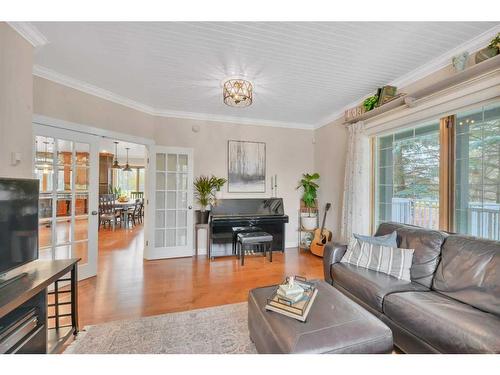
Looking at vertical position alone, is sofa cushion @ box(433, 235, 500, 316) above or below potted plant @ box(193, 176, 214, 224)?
below

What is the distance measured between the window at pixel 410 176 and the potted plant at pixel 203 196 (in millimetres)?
2825

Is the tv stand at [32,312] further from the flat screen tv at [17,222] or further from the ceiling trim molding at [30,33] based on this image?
the ceiling trim molding at [30,33]

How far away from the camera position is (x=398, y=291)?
179cm

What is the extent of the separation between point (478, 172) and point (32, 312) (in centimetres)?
388

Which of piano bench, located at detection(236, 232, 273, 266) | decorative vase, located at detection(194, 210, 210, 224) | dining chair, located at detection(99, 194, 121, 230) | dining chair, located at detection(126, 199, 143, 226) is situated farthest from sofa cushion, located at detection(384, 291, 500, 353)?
dining chair, located at detection(126, 199, 143, 226)

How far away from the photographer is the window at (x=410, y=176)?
258cm

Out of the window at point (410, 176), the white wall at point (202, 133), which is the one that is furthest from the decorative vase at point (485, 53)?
the white wall at point (202, 133)

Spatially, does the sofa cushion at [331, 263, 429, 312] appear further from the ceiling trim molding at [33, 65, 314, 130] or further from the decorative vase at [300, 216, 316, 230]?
the ceiling trim molding at [33, 65, 314, 130]

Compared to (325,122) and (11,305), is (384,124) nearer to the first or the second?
(325,122)

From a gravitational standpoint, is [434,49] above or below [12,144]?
above

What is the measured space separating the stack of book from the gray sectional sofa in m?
0.61

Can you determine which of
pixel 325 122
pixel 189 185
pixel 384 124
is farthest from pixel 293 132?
pixel 189 185

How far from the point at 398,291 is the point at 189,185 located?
3.37m

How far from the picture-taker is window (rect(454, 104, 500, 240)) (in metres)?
2.03
